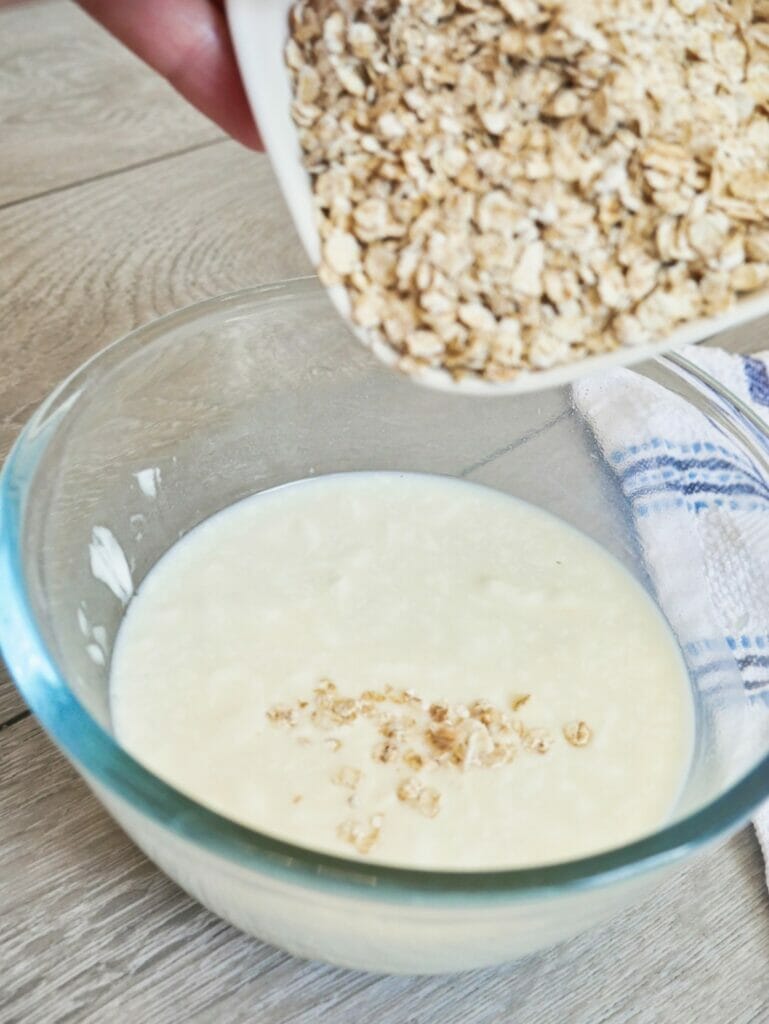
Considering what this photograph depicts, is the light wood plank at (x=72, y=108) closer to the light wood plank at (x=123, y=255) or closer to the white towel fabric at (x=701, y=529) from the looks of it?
the light wood plank at (x=123, y=255)

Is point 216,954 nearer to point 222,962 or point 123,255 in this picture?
point 222,962

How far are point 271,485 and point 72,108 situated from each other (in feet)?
2.24

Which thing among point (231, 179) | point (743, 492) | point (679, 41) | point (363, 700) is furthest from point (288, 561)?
point (231, 179)

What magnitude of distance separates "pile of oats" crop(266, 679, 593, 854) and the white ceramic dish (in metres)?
0.23

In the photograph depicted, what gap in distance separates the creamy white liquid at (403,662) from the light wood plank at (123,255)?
239 millimetres

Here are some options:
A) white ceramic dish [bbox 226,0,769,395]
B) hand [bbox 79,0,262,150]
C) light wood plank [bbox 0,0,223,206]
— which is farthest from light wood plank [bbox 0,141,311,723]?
white ceramic dish [bbox 226,0,769,395]

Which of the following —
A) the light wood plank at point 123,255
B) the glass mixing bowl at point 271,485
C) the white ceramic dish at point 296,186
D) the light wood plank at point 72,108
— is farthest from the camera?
the light wood plank at point 72,108

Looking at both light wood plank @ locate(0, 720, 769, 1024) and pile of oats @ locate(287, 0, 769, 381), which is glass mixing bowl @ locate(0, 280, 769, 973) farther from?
pile of oats @ locate(287, 0, 769, 381)

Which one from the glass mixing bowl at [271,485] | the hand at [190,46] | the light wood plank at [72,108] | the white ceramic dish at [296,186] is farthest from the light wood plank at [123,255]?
the white ceramic dish at [296,186]

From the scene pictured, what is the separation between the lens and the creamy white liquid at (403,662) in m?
0.73

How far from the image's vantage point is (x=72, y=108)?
143 centimetres

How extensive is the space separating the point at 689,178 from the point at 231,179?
31.3 inches

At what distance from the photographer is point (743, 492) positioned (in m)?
0.90

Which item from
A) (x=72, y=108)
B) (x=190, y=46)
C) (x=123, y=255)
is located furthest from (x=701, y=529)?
(x=72, y=108)
